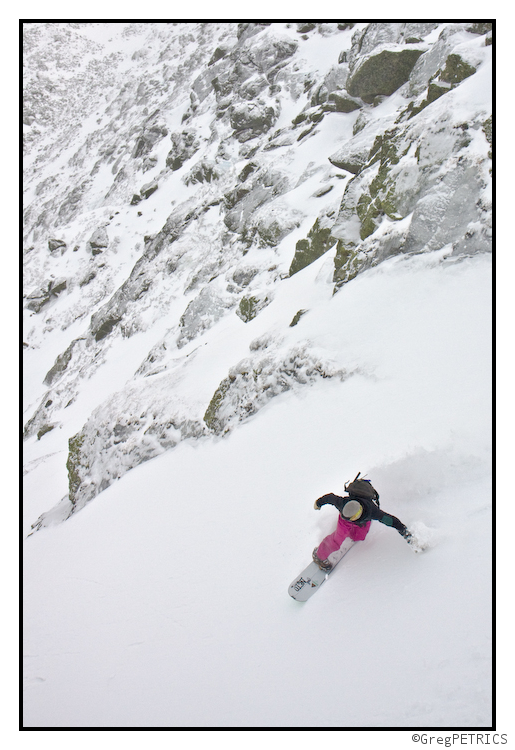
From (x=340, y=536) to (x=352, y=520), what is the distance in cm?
37

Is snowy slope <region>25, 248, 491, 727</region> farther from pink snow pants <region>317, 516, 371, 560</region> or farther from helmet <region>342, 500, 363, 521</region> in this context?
helmet <region>342, 500, 363, 521</region>

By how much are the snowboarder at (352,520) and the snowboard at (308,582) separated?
61 mm

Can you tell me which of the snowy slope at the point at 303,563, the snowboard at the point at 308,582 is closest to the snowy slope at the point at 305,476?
the snowy slope at the point at 303,563

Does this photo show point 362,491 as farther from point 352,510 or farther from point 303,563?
point 303,563

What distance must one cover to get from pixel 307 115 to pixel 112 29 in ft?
206

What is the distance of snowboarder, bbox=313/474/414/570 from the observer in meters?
3.83

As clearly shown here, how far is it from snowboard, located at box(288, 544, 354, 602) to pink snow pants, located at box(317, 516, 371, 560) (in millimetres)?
156

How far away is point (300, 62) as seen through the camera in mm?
25641

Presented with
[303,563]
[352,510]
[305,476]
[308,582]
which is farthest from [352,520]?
[305,476]

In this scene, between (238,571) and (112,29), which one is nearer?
(238,571)

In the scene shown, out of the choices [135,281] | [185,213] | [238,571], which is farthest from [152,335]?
[238,571]

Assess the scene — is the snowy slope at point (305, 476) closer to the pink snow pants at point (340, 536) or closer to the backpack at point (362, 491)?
the pink snow pants at point (340, 536)

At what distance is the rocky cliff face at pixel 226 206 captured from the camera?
7340 millimetres

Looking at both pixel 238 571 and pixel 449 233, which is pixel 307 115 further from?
pixel 238 571
